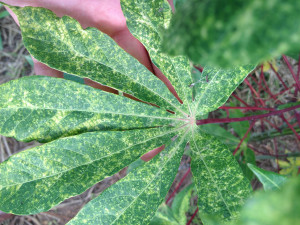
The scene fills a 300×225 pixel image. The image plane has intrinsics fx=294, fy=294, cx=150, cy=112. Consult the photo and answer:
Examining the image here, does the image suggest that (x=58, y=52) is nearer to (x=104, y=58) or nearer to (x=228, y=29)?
(x=104, y=58)

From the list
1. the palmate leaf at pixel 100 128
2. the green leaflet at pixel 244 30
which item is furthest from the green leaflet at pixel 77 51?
the green leaflet at pixel 244 30

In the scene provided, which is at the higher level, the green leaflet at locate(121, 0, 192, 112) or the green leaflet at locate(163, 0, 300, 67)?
the green leaflet at locate(121, 0, 192, 112)

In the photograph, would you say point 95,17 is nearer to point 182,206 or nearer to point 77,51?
point 77,51

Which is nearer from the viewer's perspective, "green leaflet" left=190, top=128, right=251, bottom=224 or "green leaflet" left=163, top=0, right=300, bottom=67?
"green leaflet" left=163, top=0, right=300, bottom=67

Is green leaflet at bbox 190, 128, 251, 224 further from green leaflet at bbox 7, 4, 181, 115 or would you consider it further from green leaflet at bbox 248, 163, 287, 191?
green leaflet at bbox 7, 4, 181, 115

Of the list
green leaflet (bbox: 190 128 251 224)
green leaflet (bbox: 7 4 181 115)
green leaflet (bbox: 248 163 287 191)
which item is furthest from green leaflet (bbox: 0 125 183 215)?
green leaflet (bbox: 248 163 287 191)
